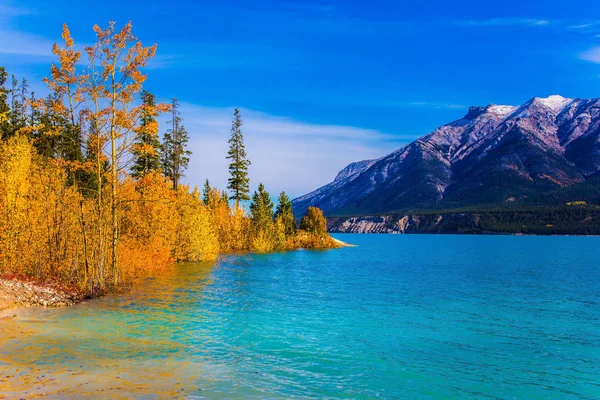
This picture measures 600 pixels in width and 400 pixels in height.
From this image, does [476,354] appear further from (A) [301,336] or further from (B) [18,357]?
(B) [18,357]

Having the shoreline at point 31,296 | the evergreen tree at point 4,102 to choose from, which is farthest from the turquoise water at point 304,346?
the evergreen tree at point 4,102

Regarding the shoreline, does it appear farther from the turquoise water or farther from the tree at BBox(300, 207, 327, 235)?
the tree at BBox(300, 207, 327, 235)

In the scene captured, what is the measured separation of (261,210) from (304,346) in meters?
74.2

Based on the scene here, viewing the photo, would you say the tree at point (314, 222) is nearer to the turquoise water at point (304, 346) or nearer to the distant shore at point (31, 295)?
the turquoise water at point (304, 346)

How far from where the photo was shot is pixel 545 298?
40.2 m

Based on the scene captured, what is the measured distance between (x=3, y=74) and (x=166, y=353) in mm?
89415

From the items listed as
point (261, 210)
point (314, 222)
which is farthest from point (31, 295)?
point (314, 222)

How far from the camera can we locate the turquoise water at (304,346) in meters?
15.7

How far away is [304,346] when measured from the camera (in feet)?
71.4

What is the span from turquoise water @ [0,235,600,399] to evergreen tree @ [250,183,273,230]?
54.9 meters

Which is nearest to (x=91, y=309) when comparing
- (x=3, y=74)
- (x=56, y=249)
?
(x=56, y=249)

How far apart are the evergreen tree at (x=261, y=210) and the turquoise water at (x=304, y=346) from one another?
180 feet

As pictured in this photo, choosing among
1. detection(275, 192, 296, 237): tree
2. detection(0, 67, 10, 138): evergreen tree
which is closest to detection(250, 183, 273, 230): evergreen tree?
detection(275, 192, 296, 237): tree

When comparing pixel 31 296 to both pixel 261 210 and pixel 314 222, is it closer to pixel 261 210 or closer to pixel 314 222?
pixel 261 210
